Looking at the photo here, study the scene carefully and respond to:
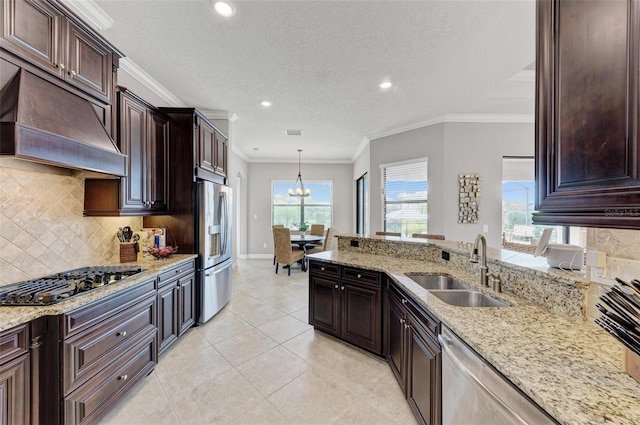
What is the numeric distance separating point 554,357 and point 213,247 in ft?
10.5

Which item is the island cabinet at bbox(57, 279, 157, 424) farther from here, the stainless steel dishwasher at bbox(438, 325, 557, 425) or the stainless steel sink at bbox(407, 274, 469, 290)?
the stainless steel sink at bbox(407, 274, 469, 290)

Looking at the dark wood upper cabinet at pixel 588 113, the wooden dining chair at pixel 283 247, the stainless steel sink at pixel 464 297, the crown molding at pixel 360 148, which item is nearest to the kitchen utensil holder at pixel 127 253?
the stainless steel sink at pixel 464 297

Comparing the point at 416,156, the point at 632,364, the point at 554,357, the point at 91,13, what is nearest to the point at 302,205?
the point at 416,156

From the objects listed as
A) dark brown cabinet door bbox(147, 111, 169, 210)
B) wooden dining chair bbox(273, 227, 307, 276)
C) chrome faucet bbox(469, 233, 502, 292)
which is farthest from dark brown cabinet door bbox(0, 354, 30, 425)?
wooden dining chair bbox(273, 227, 307, 276)

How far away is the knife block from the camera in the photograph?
2.55ft

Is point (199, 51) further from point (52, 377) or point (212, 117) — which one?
point (52, 377)

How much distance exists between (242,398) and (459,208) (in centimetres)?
402

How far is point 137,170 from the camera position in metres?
2.43

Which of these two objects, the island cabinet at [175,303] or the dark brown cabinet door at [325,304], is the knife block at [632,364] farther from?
the island cabinet at [175,303]

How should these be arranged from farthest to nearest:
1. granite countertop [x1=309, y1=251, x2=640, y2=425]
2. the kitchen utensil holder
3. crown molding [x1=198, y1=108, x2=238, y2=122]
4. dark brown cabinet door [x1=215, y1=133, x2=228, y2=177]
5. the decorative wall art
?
the decorative wall art
crown molding [x1=198, y1=108, x2=238, y2=122]
dark brown cabinet door [x1=215, y1=133, x2=228, y2=177]
the kitchen utensil holder
granite countertop [x1=309, y1=251, x2=640, y2=425]

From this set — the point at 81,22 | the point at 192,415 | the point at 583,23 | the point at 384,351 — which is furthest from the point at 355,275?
the point at 81,22

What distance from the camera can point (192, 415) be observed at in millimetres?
1722

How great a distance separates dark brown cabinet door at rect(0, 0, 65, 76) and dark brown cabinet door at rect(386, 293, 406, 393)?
9.53ft

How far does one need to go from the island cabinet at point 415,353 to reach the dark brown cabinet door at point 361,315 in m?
0.13
